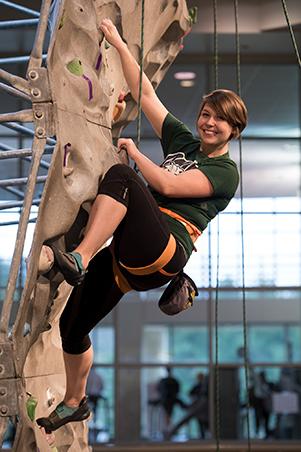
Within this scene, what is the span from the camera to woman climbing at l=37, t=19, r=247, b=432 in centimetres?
446

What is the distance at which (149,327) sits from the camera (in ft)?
45.8

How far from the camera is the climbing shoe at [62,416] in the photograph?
4953 millimetres

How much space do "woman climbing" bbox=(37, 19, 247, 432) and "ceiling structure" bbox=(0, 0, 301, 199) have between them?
5.92 m

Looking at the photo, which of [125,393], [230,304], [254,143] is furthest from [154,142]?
[125,393]

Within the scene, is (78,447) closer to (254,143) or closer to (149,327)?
(149,327)

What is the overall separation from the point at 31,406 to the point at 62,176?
0.97 metres

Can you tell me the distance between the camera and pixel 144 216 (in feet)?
14.8

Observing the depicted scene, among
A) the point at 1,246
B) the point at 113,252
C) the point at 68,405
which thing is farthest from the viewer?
the point at 1,246

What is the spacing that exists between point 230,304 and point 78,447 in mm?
8813

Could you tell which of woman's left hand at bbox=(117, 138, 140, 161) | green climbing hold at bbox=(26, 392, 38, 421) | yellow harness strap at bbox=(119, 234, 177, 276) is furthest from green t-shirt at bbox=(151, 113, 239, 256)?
green climbing hold at bbox=(26, 392, 38, 421)

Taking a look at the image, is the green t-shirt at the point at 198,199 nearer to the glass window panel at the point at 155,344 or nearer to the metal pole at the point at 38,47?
the metal pole at the point at 38,47

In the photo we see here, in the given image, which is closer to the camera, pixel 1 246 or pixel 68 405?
pixel 68 405

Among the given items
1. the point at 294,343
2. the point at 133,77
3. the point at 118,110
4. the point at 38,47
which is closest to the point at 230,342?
the point at 294,343

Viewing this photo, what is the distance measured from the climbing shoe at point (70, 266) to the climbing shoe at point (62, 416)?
0.87 meters
